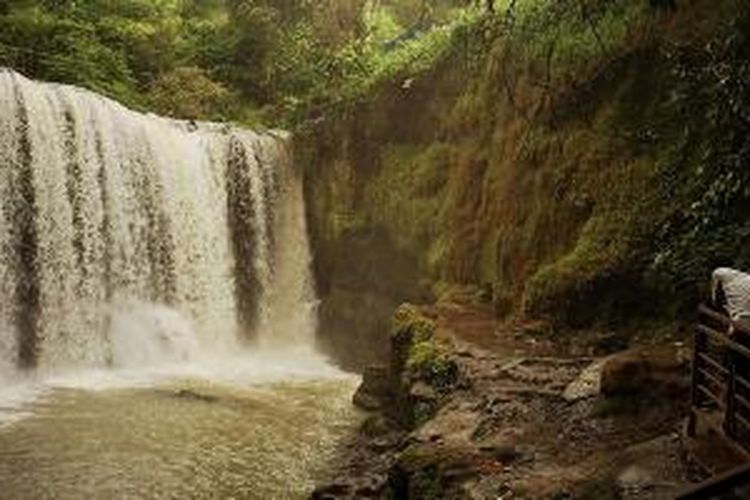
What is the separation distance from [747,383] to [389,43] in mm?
19771

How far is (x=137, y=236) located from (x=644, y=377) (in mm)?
11062

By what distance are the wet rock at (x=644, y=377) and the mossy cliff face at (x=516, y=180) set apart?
1.32m

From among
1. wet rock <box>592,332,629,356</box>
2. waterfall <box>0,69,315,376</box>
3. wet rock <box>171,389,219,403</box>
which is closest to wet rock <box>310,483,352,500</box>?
wet rock <box>592,332,629,356</box>

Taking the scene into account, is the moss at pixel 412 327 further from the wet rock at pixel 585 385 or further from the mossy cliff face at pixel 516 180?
the wet rock at pixel 585 385

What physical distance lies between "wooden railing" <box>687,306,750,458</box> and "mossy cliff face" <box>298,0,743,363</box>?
2812 mm

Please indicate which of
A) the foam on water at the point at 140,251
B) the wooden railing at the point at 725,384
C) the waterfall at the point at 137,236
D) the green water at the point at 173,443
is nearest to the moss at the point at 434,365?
the green water at the point at 173,443

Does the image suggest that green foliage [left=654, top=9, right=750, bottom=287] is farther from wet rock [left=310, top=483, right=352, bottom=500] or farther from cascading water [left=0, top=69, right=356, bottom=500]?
cascading water [left=0, top=69, right=356, bottom=500]

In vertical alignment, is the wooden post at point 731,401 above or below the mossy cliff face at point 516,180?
below

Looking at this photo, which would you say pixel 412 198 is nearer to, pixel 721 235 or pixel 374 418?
pixel 374 418

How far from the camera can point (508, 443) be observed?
29.8 feet

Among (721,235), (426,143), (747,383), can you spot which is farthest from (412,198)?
(747,383)

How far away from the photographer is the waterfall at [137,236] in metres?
16.0

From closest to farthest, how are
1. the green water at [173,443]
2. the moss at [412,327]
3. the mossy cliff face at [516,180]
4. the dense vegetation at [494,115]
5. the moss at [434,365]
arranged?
1. the green water at [173,443]
2. the dense vegetation at [494,115]
3. the moss at [434,365]
4. the mossy cliff face at [516,180]
5. the moss at [412,327]

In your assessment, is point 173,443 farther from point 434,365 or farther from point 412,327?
point 412,327
